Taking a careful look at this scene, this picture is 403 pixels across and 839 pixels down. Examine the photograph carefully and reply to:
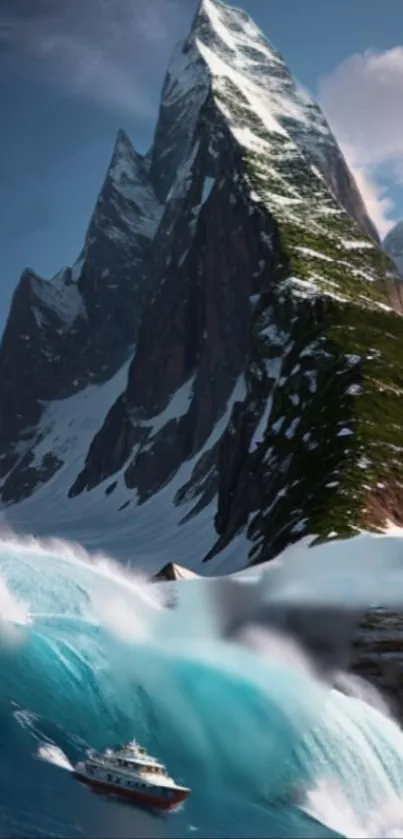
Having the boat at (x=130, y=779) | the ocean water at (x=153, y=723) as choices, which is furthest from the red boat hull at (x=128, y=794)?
the ocean water at (x=153, y=723)

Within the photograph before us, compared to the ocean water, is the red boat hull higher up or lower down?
lower down

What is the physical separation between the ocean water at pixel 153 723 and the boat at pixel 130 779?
29cm

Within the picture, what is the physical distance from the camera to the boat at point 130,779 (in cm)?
2764

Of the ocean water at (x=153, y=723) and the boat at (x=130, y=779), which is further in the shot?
the boat at (x=130, y=779)

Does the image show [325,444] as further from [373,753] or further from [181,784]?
[181,784]

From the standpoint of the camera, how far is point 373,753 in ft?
123

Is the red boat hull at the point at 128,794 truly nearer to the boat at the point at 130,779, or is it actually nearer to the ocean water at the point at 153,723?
the boat at the point at 130,779

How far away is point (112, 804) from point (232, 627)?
18287mm

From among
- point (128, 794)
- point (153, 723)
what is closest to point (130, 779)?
→ point (128, 794)

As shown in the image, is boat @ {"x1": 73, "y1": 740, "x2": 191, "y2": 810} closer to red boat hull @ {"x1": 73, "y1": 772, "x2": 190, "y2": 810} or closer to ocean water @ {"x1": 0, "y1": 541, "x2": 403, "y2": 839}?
red boat hull @ {"x1": 73, "y1": 772, "x2": 190, "y2": 810}

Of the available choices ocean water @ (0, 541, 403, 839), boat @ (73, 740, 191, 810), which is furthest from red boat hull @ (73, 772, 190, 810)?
ocean water @ (0, 541, 403, 839)

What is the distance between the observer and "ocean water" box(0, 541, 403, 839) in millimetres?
27531

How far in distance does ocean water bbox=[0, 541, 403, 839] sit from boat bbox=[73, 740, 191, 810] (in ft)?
0.95

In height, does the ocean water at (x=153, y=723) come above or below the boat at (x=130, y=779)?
above
